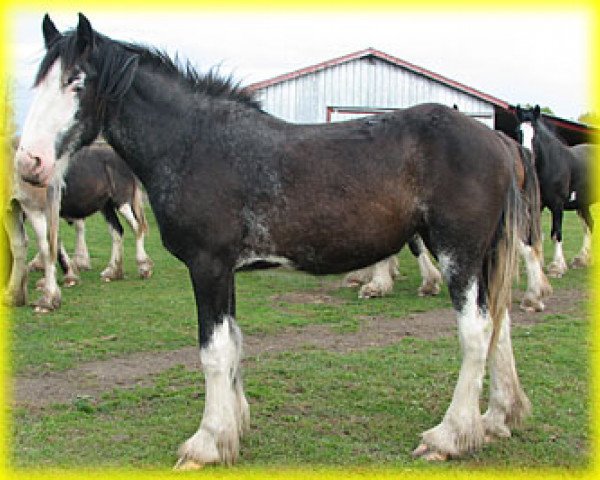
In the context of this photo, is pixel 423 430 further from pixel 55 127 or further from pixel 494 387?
pixel 55 127

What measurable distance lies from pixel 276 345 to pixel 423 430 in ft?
8.67

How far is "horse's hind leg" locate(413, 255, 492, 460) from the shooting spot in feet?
13.8

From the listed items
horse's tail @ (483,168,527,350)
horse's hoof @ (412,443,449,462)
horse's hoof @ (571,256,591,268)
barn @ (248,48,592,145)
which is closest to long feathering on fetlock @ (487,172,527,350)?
horse's tail @ (483,168,527,350)

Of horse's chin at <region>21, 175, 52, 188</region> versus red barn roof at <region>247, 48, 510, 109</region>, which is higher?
red barn roof at <region>247, 48, 510, 109</region>

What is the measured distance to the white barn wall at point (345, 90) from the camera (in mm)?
20094

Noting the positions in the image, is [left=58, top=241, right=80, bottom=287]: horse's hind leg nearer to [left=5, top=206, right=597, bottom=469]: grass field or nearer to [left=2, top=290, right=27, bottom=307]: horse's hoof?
[left=5, top=206, right=597, bottom=469]: grass field

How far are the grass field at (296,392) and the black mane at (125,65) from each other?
1344 millimetres

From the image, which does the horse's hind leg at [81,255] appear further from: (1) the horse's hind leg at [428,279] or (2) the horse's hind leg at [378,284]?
(1) the horse's hind leg at [428,279]

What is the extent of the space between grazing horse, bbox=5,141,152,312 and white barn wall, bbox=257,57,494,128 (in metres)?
9.77

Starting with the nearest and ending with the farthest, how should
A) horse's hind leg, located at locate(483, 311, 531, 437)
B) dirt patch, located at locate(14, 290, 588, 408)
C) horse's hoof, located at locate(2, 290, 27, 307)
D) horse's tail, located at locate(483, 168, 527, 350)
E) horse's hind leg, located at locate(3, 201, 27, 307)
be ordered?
1. horse's tail, located at locate(483, 168, 527, 350)
2. horse's hind leg, located at locate(483, 311, 531, 437)
3. dirt patch, located at locate(14, 290, 588, 408)
4. horse's hind leg, located at locate(3, 201, 27, 307)
5. horse's hoof, located at locate(2, 290, 27, 307)

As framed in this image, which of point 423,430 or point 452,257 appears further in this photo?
point 423,430

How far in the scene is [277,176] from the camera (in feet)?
13.7

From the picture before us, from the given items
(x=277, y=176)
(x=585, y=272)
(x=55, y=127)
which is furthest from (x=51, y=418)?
(x=585, y=272)

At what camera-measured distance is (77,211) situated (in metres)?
10.2
